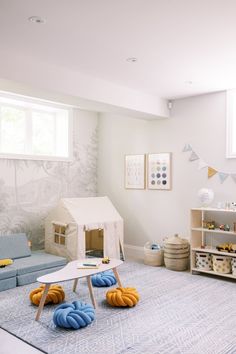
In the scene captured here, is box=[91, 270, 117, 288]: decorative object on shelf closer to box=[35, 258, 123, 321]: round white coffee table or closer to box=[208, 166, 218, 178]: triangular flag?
box=[35, 258, 123, 321]: round white coffee table

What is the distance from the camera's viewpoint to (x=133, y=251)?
5.77 m

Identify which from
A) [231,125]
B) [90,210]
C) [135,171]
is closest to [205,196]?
[231,125]

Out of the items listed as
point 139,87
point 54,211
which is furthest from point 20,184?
point 139,87

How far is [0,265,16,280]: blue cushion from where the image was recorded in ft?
12.7

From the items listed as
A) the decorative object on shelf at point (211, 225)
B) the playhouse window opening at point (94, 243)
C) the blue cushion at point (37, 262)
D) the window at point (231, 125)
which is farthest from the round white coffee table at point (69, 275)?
the window at point (231, 125)

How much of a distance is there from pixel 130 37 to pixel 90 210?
2.83m

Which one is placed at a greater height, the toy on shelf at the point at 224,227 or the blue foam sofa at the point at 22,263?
the toy on shelf at the point at 224,227

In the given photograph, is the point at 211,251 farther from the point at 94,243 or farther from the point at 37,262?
the point at 37,262

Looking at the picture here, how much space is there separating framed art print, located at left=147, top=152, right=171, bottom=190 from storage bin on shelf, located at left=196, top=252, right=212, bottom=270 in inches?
47.2

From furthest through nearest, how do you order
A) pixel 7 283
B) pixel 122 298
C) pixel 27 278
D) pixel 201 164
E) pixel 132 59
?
1. pixel 201 164
2. pixel 27 278
3. pixel 7 283
4. pixel 132 59
5. pixel 122 298

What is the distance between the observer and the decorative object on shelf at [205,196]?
180 inches

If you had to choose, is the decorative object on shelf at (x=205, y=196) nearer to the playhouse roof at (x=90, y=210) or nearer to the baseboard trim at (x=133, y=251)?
the playhouse roof at (x=90, y=210)

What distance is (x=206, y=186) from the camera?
15.9 feet

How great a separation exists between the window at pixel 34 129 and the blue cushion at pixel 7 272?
5.47ft
